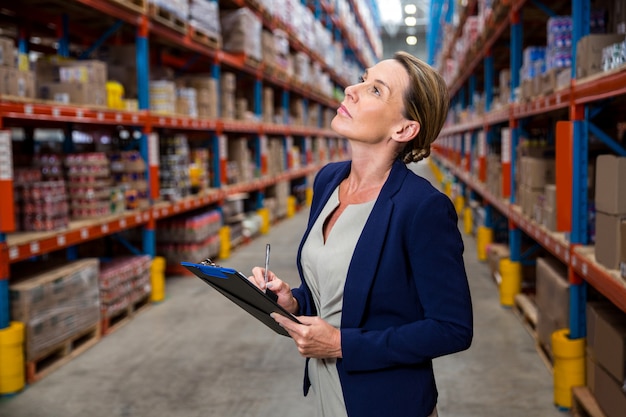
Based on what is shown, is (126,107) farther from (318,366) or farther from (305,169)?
(305,169)

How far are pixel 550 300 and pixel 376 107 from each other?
2904 mm

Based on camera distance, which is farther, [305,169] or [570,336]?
[305,169]

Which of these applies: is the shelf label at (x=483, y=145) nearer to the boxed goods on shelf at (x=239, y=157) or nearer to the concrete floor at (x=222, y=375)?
the concrete floor at (x=222, y=375)

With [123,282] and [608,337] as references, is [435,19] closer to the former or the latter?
[123,282]

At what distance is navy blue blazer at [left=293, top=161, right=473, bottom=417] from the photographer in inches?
57.8

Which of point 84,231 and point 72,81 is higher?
point 72,81

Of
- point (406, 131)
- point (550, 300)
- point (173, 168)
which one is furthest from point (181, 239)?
point (406, 131)

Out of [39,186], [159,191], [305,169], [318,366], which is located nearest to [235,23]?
[159,191]

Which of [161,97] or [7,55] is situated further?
[161,97]

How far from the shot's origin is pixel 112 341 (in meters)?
4.81

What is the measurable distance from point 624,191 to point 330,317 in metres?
1.82

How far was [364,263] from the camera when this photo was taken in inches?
59.5

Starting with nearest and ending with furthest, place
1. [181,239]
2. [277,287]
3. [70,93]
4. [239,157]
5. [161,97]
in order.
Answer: [277,287], [70,93], [161,97], [181,239], [239,157]

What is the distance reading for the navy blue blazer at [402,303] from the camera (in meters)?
1.47
